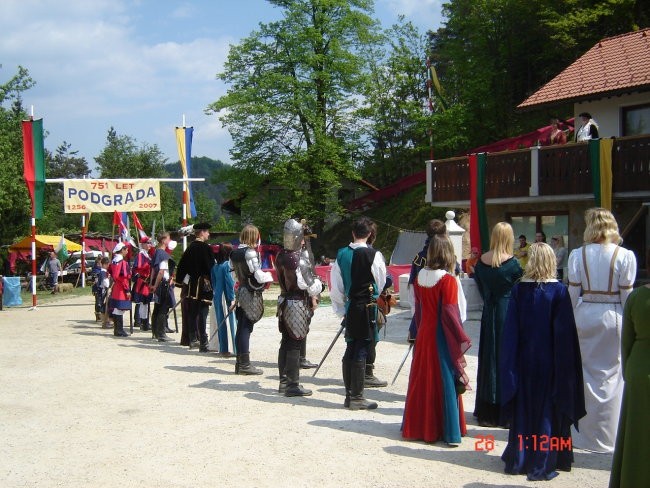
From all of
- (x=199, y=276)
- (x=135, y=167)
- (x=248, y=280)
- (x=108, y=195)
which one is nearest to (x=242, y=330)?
(x=248, y=280)

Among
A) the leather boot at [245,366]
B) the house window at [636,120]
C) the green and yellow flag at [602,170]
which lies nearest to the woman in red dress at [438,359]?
the leather boot at [245,366]

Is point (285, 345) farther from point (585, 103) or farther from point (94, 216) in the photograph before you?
point (94, 216)

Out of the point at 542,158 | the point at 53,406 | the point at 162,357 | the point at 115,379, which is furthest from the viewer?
the point at 542,158

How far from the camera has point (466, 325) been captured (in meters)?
13.7

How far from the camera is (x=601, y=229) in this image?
5.81 m

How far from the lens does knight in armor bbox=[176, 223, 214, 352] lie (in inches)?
446

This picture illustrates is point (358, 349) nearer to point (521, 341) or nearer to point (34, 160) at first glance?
point (521, 341)

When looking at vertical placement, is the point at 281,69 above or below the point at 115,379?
above

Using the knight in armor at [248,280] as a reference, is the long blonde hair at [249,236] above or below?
above

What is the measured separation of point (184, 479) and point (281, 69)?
3256 cm

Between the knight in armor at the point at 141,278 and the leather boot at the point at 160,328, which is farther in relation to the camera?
the knight in armor at the point at 141,278

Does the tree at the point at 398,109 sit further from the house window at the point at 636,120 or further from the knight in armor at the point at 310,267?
the knight in armor at the point at 310,267

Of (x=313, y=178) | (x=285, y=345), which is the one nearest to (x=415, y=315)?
(x=285, y=345)

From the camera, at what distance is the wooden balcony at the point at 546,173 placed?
16.5 metres
